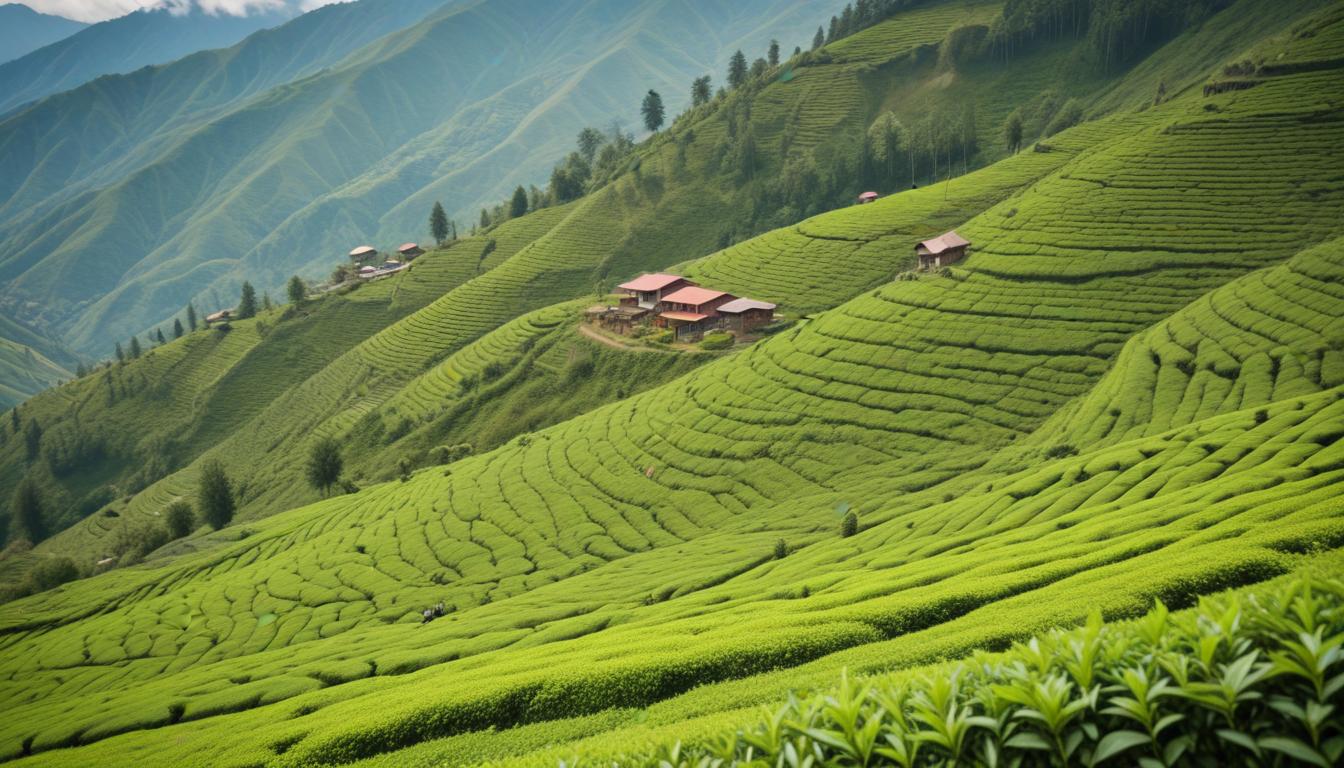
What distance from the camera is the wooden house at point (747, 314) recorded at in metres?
95.8

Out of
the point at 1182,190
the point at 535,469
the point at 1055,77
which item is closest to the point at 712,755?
the point at 535,469

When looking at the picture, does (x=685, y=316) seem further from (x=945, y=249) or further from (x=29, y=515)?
(x=29, y=515)

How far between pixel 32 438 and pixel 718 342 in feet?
566

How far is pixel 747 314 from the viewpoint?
9625 cm

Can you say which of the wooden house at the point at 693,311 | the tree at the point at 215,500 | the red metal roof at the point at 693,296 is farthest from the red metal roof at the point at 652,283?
the tree at the point at 215,500

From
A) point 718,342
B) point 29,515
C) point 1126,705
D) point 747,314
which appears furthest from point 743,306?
point 29,515

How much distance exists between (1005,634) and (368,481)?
328 feet

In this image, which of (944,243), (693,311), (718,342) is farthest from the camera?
(693,311)

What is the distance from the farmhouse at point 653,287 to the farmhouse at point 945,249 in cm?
3470

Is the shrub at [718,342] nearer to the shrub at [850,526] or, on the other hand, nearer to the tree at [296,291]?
the shrub at [850,526]

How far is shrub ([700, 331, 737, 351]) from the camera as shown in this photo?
3669 inches

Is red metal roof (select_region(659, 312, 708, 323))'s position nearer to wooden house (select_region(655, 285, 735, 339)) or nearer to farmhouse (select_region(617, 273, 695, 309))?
wooden house (select_region(655, 285, 735, 339))

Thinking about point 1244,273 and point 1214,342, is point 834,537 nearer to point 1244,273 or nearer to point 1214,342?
point 1214,342

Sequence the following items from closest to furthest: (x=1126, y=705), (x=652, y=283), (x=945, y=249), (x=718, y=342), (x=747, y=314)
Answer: (x=1126, y=705) < (x=945, y=249) < (x=718, y=342) < (x=747, y=314) < (x=652, y=283)
